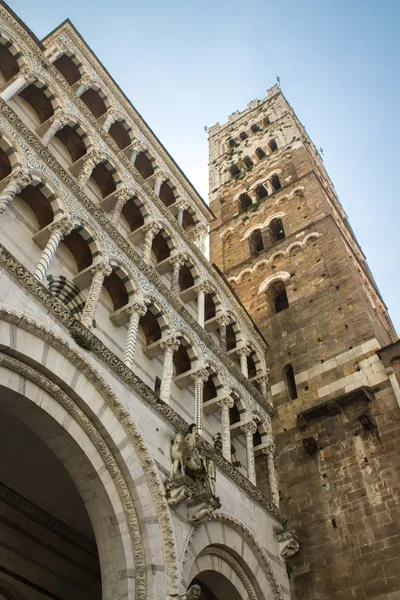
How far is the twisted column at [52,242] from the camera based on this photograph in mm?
9180

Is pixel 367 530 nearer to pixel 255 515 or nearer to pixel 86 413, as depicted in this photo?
pixel 255 515

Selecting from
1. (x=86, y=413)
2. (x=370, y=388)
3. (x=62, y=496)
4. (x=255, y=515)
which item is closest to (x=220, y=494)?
(x=255, y=515)

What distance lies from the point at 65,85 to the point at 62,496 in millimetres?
9456

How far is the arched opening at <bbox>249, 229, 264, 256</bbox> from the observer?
77.3 ft

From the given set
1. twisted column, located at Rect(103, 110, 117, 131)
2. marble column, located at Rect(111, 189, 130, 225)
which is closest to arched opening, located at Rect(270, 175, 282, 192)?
twisted column, located at Rect(103, 110, 117, 131)

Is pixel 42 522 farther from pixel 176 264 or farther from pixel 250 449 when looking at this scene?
pixel 176 264

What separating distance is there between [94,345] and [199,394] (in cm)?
386

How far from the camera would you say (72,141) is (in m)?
13.9

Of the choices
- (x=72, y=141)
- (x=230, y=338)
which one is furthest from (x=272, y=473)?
(x=72, y=141)

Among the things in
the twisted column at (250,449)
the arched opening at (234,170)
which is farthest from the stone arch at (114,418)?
the arched opening at (234,170)

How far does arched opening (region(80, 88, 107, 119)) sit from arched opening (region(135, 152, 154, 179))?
5.64 feet

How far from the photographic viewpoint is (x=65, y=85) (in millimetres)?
13562

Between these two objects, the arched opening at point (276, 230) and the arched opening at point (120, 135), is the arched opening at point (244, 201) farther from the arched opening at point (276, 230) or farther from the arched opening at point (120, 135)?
the arched opening at point (120, 135)

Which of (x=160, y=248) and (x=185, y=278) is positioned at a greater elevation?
(x=160, y=248)
